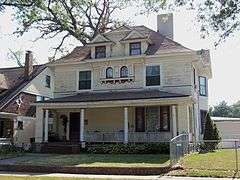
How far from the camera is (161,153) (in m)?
23.2

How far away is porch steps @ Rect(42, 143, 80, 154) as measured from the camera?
25156mm

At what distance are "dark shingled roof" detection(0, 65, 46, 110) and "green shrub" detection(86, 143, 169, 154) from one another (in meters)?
9.73

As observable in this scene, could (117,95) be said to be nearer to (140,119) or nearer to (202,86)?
(140,119)

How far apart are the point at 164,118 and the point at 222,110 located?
68596mm

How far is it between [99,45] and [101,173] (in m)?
13.8

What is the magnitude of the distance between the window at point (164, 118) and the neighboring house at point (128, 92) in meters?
0.07

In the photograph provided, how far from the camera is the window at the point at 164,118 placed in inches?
1028

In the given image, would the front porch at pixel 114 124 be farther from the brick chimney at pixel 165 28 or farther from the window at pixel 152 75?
the brick chimney at pixel 165 28

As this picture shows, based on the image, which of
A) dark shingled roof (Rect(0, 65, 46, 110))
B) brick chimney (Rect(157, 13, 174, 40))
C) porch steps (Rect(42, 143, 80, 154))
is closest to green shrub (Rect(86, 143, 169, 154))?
porch steps (Rect(42, 143, 80, 154))

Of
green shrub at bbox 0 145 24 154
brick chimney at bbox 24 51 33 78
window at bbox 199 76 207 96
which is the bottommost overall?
green shrub at bbox 0 145 24 154

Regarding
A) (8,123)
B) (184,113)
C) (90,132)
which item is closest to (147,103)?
(184,113)

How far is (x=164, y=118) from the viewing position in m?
26.3

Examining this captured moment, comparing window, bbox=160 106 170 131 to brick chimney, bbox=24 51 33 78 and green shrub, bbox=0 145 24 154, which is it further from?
brick chimney, bbox=24 51 33 78

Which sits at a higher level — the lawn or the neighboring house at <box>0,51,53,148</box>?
the neighboring house at <box>0,51,53,148</box>
